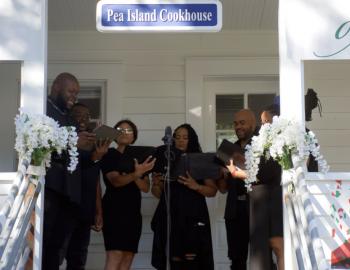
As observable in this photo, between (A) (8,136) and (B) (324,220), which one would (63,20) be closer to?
(A) (8,136)

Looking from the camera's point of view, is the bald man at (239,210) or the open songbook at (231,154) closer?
the open songbook at (231,154)

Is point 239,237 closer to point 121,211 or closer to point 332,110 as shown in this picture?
point 121,211

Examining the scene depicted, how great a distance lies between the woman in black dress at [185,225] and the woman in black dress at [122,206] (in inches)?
9.6

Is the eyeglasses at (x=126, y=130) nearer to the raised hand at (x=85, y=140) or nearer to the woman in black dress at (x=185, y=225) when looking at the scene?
the woman in black dress at (x=185, y=225)

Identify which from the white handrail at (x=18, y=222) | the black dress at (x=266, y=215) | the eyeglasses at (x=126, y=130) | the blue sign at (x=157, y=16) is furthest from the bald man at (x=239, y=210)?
the white handrail at (x=18, y=222)

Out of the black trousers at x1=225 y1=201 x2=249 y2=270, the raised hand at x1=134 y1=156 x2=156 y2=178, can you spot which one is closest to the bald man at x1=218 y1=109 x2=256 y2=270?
the black trousers at x1=225 y1=201 x2=249 y2=270

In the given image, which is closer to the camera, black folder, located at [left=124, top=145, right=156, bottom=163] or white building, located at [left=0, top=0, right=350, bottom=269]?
black folder, located at [left=124, top=145, right=156, bottom=163]

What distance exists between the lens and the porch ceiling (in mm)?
6062

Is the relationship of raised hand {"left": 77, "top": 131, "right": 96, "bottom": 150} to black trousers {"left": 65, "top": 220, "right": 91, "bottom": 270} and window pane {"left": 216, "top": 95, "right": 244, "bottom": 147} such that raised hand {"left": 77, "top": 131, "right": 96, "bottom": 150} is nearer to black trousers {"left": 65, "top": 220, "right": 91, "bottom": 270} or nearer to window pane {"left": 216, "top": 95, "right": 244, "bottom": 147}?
black trousers {"left": 65, "top": 220, "right": 91, "bottom": 270}

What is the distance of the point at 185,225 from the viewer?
5.36 meters

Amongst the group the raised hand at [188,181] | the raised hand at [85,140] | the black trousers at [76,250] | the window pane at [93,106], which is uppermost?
the window pane at [93,106]

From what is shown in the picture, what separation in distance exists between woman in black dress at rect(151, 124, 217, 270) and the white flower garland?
141 cm

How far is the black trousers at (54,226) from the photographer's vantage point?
14.8 ft

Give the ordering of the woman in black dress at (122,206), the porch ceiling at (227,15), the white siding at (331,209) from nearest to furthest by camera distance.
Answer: the white siding at (331,209)
the woman in black dress at (122,206)
the porch ceiling at (227,15)
